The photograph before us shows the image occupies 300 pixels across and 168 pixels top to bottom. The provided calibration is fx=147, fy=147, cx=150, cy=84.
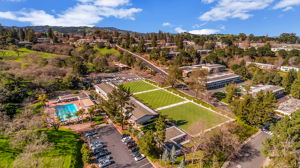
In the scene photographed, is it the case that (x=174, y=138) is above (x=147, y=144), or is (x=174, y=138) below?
below

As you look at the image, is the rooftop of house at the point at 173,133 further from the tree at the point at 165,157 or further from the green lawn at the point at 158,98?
the green lawn at the point at 158,98

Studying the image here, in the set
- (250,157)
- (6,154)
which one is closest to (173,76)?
(250,157)

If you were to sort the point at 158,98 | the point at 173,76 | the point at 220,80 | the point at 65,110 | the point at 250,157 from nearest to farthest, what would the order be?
1. the point at 250,157
2. the point at 65,110
3. the point at 158,98
4. the point at 173,76
5. the point at 220,80

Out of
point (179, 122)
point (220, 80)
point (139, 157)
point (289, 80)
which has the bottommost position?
point (139, 157)

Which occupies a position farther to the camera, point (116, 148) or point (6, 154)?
point (116, 148)

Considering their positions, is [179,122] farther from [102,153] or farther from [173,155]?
[102,153]

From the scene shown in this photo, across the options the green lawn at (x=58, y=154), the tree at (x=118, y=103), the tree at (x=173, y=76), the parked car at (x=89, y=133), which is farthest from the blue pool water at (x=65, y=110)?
the tree at (x=173, y=76)
